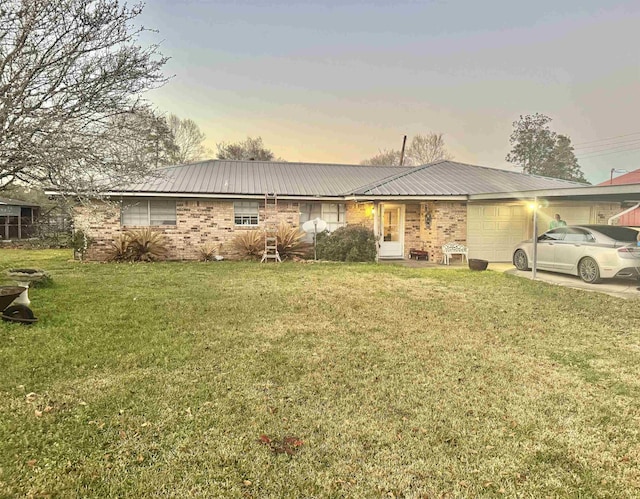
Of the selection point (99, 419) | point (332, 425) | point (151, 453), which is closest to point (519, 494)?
point (332, 425)

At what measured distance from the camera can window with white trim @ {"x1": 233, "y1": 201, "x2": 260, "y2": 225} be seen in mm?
14750

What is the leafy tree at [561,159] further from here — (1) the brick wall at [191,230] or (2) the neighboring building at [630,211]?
(1) the brick wall at [191,230]

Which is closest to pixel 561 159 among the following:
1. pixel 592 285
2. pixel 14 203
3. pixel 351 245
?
pixel 351 245

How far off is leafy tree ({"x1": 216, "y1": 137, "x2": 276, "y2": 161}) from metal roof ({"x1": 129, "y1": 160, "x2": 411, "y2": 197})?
53.8 feet

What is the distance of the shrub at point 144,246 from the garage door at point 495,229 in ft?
37.0

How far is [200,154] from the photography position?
33312 mm

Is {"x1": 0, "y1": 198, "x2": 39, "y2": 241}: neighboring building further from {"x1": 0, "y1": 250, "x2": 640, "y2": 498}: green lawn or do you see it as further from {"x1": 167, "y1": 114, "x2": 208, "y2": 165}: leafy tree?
{"x1": 0, "y1": 250, "x2": 640, "y2": 498}: green lawn

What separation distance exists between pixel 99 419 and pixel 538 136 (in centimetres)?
4886

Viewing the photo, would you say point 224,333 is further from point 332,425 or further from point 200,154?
point 200,154

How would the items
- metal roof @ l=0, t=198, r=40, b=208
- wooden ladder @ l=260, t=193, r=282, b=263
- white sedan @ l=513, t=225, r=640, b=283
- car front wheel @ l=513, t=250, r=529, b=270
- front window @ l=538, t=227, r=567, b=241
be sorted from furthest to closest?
1. metal roof @ l=0, t=198, r=40, b=208
2. wooden ladder @ l=260, t=193, r=282, b=263
3. car front wheel @ l=513, t=250, r=529, b=270
4. front window @ l=538, t=227, r=567, b=241
5. white sedan @ l=513, t=225, r=640, b=283

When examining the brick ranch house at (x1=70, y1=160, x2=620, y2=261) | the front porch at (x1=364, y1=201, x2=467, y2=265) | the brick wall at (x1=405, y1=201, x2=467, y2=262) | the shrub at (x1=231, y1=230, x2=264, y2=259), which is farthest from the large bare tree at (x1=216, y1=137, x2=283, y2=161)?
the brick wall at (x1=405, y1=201, x2=467, y2=262)

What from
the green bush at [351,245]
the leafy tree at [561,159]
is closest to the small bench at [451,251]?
the green bush at [351,245]

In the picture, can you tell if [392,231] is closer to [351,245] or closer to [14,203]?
[351,245]

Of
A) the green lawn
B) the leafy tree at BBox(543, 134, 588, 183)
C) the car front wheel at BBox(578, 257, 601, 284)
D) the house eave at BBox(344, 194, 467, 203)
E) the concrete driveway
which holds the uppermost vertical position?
the leafy tree at BBox(543, 134, 588, 183)
